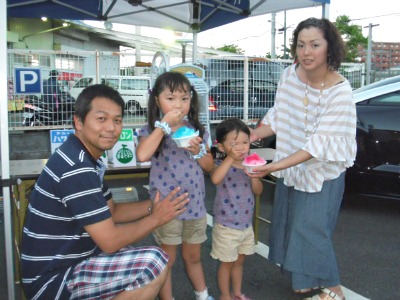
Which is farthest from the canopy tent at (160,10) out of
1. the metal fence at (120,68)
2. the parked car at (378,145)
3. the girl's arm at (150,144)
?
the girl's arm at (150,144)

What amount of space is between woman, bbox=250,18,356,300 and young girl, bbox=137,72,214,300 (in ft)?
1.35

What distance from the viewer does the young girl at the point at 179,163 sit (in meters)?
2.46

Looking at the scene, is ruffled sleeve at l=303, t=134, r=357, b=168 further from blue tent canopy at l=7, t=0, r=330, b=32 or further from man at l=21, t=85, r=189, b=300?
blue tent canopy at l=7, t=0, r=330, b=32

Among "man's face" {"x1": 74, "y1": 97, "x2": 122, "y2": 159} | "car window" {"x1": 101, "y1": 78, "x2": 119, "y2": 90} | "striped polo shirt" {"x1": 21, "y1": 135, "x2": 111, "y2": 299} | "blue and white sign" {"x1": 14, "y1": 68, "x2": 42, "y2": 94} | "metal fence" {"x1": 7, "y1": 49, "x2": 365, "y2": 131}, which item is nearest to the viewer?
"striped polo shirt" {"x1": 21, "y1": 135, "x2": 111, "y2": 299}

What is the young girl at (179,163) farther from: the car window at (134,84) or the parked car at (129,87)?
the car window at (134,84)

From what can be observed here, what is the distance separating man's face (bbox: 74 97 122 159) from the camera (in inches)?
81.0

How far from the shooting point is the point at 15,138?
750 cm

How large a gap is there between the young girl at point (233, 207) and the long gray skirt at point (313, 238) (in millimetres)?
271

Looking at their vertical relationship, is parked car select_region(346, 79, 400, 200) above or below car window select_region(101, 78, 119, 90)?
below

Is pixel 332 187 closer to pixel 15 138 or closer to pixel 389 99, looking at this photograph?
pixel 389 99

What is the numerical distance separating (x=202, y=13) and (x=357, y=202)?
362 cm

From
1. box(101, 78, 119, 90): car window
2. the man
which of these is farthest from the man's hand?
box(101, 78, 119, 90): car window

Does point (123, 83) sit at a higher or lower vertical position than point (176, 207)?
higher

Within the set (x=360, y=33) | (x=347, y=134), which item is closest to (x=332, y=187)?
(x=347, y=134)
